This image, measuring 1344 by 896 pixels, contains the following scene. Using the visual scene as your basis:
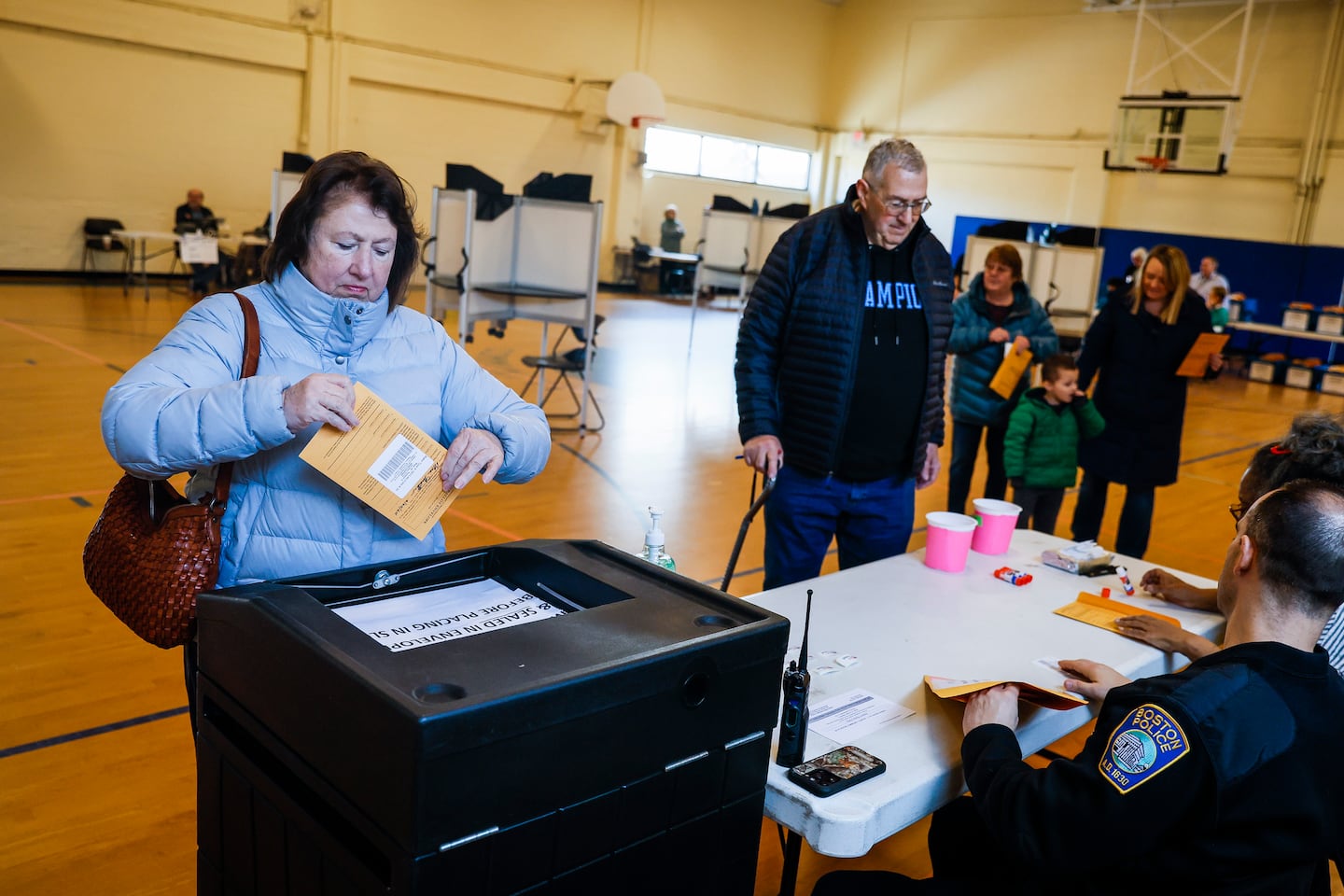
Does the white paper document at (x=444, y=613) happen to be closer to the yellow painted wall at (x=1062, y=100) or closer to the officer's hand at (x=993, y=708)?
the officer's hand at (x=993, y=708)

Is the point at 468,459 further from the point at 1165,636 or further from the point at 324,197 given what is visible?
the point at 1165,636

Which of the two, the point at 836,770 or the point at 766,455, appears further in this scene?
the point at 766,455

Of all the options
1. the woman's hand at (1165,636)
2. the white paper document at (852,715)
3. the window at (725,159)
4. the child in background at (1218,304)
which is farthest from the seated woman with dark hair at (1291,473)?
the window at (725,159)

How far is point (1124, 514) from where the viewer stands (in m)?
4.34

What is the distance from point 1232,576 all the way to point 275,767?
1271mm

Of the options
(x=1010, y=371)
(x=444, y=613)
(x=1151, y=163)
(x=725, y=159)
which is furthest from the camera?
(x=725, y=159)

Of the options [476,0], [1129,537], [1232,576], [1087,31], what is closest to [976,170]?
[1087,31]

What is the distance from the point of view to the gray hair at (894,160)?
2.39 metres

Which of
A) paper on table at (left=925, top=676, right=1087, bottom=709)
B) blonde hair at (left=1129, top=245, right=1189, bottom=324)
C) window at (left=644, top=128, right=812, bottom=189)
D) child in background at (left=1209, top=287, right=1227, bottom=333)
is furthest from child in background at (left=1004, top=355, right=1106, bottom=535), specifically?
window at (left=644, top=128, right=812, bottom=189)

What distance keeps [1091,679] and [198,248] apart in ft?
34.5

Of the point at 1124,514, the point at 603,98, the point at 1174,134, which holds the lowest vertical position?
the point at 1124,514

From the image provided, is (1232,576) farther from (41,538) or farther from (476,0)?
(476,0)

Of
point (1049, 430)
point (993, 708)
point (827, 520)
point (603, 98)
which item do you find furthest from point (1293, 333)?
point (993, 708)

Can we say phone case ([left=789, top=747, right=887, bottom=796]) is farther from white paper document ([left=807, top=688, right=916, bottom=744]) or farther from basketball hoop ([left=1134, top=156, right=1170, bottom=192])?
basketball hoop ([left=1134, top=156, right=1170, bottom=192])
